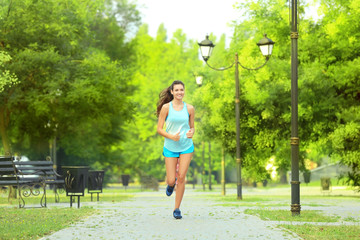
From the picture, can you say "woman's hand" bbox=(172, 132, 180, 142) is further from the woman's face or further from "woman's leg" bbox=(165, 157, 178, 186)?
the woman's face

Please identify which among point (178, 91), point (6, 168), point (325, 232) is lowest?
point (325, 232)

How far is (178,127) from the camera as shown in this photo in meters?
12.0

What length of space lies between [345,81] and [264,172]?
6.20m

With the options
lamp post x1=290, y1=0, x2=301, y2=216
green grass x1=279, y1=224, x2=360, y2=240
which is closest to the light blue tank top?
green grass x1=279, y1=224, x2=360, y2=240

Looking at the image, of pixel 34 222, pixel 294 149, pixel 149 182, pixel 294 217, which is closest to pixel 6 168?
pixel 34 222

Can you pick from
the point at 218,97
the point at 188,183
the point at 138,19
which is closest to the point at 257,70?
the point at 218,97

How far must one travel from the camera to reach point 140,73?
61.9 meters

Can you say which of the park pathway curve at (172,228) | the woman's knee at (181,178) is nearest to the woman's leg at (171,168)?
the woman's knee at (181,178)

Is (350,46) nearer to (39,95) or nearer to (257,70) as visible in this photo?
(257,70)

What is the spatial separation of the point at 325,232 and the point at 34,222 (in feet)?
17.1

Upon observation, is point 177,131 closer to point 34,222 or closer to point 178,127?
point 178,127

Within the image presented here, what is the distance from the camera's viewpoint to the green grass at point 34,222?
34.8ft

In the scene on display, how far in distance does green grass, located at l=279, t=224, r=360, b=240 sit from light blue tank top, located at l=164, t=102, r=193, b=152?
2.18 m

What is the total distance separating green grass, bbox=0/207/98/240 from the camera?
1062cm
